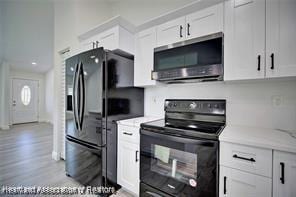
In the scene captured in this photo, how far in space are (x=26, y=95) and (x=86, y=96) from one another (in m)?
7.12

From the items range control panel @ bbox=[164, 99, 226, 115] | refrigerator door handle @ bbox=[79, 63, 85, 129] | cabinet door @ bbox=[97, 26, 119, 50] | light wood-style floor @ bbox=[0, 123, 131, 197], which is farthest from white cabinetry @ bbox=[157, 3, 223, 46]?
light wood-style floor @ bbox=[0, 123, 131, 197]

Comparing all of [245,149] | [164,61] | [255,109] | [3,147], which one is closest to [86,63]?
[164,61]

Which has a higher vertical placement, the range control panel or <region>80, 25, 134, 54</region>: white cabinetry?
<region>80, 25, 134, 54</region>: white cabinetry

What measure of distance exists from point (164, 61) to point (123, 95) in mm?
729

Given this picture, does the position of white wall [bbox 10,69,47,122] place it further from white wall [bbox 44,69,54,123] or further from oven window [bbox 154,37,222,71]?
oven window [bbox 154,37,222,71]

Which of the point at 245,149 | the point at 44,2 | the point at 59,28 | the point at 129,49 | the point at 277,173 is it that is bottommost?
the point at 277,173

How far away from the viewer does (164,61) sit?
6.19 feet

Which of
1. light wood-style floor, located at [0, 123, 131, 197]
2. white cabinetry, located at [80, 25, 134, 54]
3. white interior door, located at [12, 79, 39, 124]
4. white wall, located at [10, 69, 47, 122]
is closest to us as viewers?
white cabinetry, located at [80, 25, 134, 54]

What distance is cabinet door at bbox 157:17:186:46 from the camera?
5.80 ft

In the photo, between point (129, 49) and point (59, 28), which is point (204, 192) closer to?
point (129, 49)

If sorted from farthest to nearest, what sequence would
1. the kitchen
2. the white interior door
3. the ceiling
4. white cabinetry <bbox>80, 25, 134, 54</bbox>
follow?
the white interior door
the ceiling
white cabinetry <bbox>80, 25, 134, 54</bbox>
the kitchen

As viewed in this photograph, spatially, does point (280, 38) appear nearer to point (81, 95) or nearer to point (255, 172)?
point (255, 172)

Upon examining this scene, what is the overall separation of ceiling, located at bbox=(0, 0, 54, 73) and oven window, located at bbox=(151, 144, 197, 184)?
3620mm

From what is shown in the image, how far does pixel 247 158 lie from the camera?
3.73 ft
